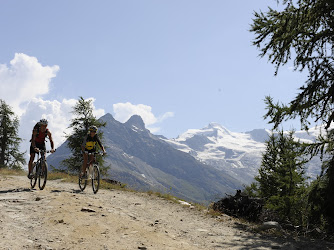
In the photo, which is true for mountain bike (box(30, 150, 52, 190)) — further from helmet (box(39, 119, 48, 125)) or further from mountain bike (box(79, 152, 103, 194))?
mountain bike (box(79, 152, 103, 194))

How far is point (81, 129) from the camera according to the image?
1066 inches

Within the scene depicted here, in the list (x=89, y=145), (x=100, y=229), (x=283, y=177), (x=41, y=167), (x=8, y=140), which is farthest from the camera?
(x=8, y=140)

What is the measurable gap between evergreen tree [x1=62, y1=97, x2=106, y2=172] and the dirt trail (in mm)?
16897

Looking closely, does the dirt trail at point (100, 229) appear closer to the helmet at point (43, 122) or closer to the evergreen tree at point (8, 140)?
the helmet at point (43, 122)

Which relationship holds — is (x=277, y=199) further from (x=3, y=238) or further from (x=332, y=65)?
(x=3, y=238)

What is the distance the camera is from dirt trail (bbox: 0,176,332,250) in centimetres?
523

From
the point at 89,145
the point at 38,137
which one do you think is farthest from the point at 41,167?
the point at 89,145

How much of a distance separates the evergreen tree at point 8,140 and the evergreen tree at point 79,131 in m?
11.4

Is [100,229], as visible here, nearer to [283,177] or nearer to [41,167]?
[41,167]

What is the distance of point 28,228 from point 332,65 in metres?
9.39

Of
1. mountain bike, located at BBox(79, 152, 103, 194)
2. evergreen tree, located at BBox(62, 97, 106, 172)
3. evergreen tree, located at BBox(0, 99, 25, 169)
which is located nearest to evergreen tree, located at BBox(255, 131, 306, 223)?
mountain bike, located at BBox(79, 152, 103, 194)

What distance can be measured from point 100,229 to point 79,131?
72.3 ft

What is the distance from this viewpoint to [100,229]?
602 cm

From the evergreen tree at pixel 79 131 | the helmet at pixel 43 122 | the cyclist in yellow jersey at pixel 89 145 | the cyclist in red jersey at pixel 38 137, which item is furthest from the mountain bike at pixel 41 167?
the evergreen tree at pixel 79 131
